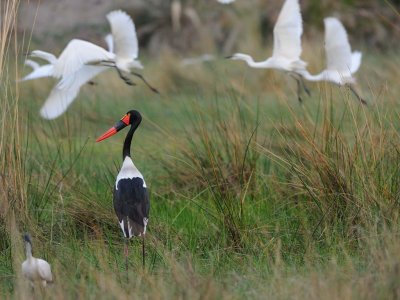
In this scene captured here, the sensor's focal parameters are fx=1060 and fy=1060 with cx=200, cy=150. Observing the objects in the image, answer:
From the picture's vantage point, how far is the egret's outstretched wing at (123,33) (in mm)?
7043

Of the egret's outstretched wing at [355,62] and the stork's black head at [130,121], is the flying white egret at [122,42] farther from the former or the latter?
the egret's outstretched wing at [355,62]

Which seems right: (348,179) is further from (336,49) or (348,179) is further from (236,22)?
(236,22)

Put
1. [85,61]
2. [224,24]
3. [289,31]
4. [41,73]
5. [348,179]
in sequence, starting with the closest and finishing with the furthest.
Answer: [348,179]
[85,61]
[41,73]
[289,31]
[224,24]

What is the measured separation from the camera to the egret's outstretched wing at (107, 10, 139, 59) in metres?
7.04

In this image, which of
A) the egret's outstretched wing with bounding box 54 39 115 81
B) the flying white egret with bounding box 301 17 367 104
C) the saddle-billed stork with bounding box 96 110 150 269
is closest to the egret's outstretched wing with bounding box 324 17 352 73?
the flying white egret with bounding box 301 17 367 104

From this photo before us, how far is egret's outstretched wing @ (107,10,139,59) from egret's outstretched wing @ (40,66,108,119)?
0.22 m

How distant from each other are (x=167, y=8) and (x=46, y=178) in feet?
39.5

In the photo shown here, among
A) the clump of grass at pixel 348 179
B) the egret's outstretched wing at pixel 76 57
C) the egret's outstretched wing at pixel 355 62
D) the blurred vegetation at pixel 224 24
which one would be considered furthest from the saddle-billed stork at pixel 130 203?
the blurred vegetation at pixel 224 24

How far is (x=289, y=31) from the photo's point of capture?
7570 mm

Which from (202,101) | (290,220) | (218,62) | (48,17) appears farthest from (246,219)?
(48,17)

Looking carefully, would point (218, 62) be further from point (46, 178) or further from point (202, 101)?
point (46, 178)

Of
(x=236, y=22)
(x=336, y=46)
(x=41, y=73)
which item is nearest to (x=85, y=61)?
(x=41, y=73)

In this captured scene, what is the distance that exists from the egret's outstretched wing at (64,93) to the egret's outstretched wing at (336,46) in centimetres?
158

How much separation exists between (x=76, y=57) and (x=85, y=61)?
0.28 feet
